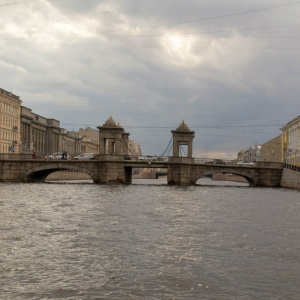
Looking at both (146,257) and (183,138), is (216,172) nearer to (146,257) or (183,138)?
(183,138)

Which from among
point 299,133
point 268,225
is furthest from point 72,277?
point 299,133

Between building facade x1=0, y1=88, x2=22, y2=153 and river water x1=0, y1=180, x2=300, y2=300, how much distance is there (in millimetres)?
83927

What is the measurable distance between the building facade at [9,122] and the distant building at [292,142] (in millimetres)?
52906

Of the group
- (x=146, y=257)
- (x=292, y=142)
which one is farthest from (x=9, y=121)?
(x=146, y=257)

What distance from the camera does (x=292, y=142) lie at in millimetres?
107625

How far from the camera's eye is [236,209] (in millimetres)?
34906

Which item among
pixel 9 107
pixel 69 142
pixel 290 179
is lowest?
pixel 290 179

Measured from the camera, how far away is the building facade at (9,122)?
10956 cm

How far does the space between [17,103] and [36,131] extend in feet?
71.6

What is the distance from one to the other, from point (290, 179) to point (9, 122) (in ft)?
208

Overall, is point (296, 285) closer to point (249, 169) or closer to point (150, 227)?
point (150, 227)

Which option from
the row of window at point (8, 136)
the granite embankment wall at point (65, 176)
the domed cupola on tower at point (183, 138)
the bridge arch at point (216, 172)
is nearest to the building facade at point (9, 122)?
the row of window at point (8, 136)

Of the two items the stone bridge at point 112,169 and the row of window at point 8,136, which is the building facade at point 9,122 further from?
the stone bridge at point 112,169

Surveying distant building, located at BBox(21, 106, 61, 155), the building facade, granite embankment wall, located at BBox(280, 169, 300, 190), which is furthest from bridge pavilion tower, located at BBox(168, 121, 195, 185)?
distant building, located at BBox(21, 106, 61, 155)
